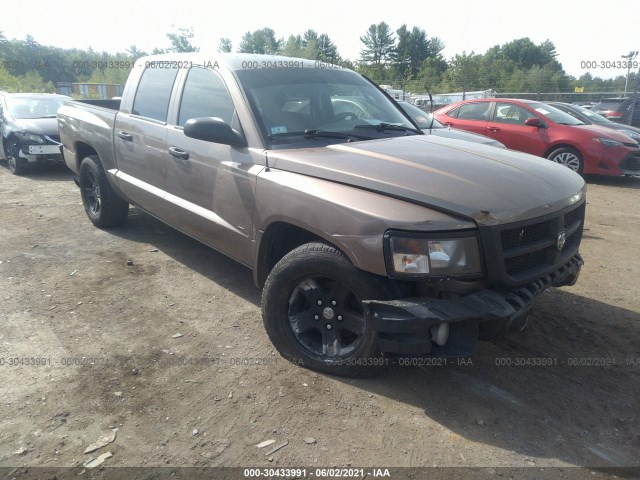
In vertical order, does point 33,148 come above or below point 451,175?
below

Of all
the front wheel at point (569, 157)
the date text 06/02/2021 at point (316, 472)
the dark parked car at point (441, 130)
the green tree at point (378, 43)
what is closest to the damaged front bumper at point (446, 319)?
the date text 06/02/2021 at point (316, 472)

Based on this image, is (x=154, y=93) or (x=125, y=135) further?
(x=125, y=135)

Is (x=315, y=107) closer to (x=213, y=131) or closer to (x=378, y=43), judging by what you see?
(x=213, y=131)

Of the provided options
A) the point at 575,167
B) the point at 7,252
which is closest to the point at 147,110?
the point at 7,252

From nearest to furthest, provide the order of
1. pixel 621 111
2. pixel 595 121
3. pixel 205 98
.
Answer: pixel 205 98, pixel 595 121, pixel 621 111

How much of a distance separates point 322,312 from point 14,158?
9144 millimetres

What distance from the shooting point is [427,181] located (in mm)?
2742

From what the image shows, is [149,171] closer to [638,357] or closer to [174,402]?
[174,402]

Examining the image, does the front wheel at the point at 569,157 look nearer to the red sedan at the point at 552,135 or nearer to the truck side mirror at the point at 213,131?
the red sedan at the point at 552,135

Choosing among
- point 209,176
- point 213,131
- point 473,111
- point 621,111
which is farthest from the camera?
point 621,111

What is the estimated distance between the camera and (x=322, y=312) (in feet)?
9.90

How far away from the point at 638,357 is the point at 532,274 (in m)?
1.25

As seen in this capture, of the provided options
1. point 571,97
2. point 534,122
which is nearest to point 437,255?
point 534,122

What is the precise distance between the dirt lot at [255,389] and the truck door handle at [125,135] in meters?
1.27
